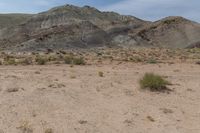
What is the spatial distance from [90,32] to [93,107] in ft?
283

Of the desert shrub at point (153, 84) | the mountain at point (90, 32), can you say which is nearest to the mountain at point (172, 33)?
the mountain at point (90, 32)

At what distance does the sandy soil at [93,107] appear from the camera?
15023 millimetres

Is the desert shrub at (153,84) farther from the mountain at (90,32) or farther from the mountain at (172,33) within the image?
the mountain at (172,33)

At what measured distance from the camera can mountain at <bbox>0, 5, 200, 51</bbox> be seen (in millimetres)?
94812

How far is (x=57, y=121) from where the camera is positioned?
50.0 ft

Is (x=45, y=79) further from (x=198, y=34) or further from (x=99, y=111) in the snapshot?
(x=198, y=34)

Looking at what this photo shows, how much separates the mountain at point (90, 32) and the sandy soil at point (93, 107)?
198 ft

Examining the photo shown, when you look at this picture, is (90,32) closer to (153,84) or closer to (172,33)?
(172,33)

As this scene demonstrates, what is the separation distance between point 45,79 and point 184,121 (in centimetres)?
836

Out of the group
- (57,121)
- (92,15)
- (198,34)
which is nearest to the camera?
(57,121)

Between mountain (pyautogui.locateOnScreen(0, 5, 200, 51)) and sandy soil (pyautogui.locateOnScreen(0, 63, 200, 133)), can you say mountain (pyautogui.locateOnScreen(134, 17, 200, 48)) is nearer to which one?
mountain (pyautogui.locateOnScreen(0, 5, 200, 51))

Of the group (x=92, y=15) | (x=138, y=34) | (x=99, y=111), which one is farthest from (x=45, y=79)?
(x=92, y=15)

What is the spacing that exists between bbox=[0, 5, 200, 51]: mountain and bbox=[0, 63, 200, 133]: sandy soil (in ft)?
198

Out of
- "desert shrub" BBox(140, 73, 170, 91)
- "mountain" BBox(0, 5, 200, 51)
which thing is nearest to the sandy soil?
"desert shrub" BBox(140, 73, 170, 91)
